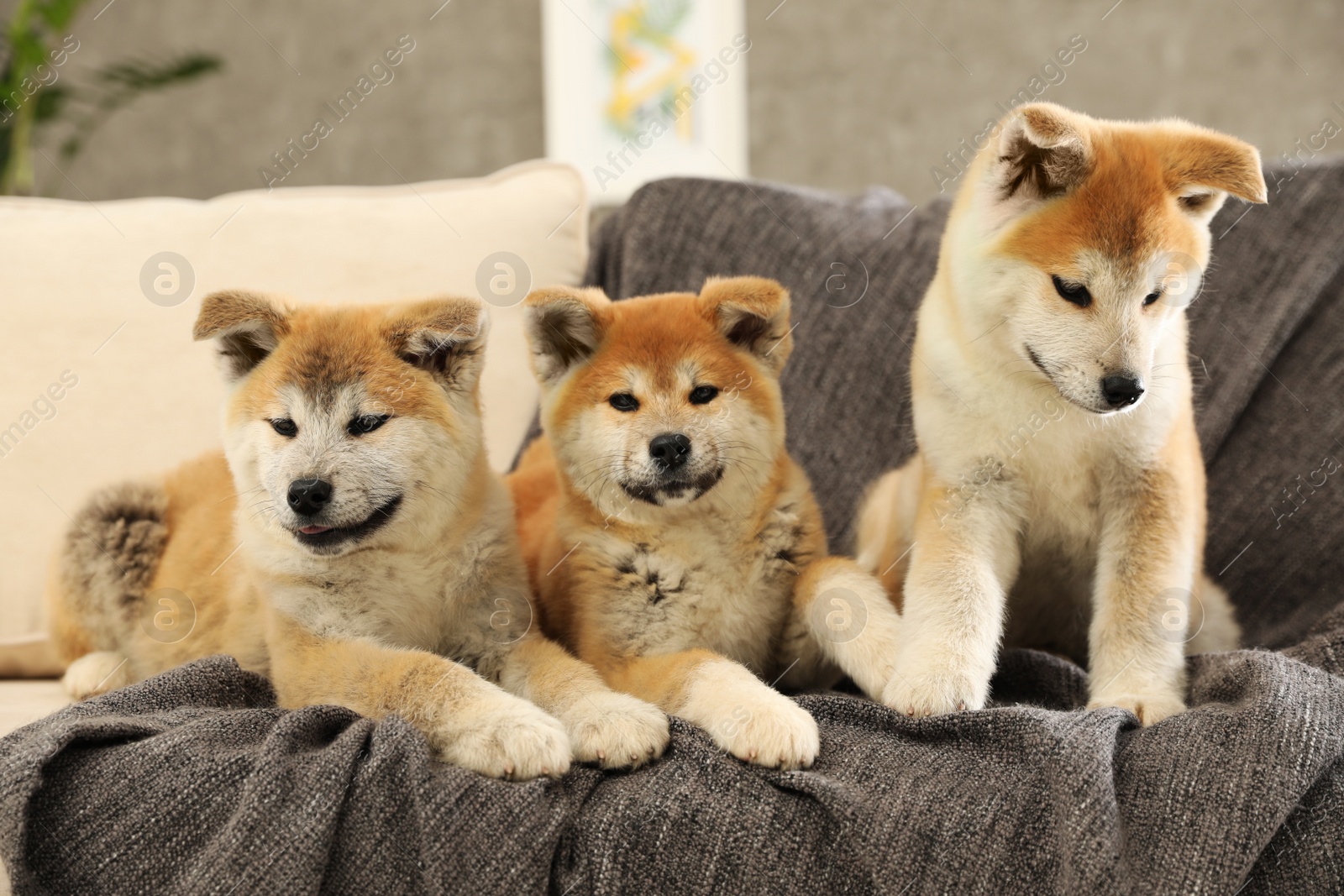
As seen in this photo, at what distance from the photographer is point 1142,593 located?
4.56 feet

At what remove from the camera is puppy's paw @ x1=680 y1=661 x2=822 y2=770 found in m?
1.17

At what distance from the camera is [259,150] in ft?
12.1

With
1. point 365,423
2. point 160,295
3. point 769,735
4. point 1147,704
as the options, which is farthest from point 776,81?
point 769,735

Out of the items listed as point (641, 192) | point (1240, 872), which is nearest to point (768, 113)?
point (641, 192)

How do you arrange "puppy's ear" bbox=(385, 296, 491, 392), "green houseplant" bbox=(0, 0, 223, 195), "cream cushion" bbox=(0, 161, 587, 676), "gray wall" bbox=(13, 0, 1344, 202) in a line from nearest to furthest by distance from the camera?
"puppy's ear" bbox=(385, 296, 491, 392) < "cream cushion" bbox=(0, 161, 587, 676) < "green houseplant" bbox=(0, 0, 223, 195) < "gray wall" bbox=(13, 0, 1344, 202)

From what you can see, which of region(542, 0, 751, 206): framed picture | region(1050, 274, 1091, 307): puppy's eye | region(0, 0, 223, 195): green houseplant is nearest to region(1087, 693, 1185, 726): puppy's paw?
region(1050, 274, 1091, 307): puppy's eye

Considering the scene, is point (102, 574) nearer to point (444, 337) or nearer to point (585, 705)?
point (444, 337)

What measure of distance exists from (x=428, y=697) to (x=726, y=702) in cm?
36

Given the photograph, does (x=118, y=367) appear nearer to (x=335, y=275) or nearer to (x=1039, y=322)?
(x=335, y=275)

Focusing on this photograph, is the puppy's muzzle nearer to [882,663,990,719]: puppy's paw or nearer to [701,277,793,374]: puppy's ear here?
[701,277,793,374]: puppy's ear

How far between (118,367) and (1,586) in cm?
45

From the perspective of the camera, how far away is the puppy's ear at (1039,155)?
4.17 ft

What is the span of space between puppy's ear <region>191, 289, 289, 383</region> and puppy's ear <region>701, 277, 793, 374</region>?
24.1 inches

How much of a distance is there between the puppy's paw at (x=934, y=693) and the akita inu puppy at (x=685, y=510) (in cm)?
5
